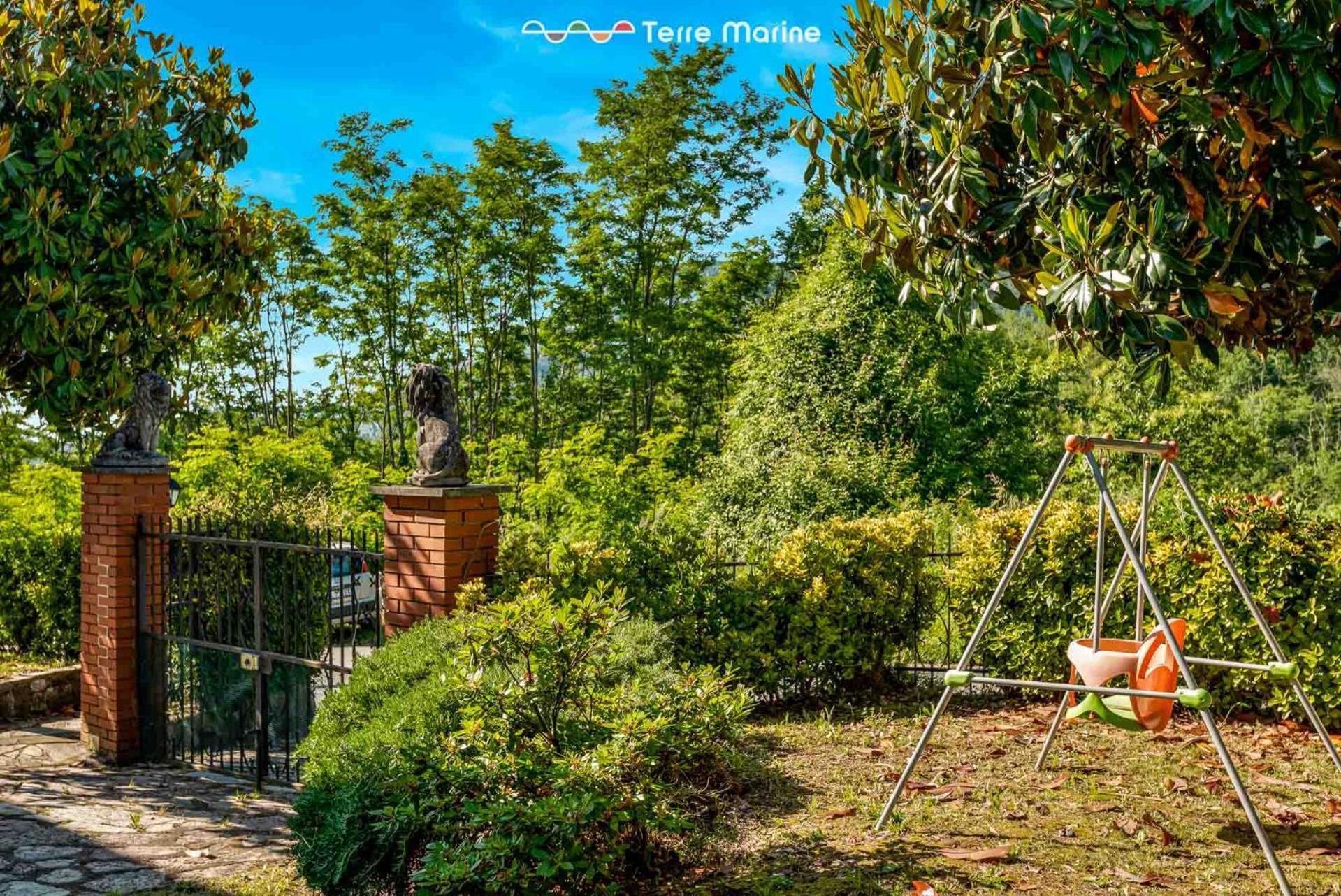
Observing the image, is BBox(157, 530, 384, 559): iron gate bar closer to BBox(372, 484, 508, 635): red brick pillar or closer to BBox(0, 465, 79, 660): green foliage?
BBox(372, 484, 508, 635): red brick pillar

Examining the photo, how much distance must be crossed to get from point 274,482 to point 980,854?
12.2m

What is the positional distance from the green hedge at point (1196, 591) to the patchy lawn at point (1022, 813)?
437mm

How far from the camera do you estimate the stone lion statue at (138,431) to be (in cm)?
730

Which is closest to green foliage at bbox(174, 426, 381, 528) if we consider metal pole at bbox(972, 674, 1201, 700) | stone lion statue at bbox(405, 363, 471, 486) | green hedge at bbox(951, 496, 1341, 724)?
stone lion statue at bbox(405, 363, 471, 486)

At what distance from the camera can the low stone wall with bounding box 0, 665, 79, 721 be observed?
852 centimetres

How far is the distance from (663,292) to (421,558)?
586 inches

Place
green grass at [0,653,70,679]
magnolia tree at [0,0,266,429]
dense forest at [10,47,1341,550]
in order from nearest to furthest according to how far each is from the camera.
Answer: magnolia tree at [0,0,266,429] < green grass at [0,653,70,679] < dense forest at [10,47,1341,550]

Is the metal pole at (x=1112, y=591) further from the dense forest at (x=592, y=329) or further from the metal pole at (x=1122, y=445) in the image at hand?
the dense forest at (x=592, y=329)

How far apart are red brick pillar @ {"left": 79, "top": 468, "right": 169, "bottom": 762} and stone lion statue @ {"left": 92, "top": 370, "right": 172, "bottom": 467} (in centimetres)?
9

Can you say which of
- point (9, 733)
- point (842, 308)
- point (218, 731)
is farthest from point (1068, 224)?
point (842, 308)

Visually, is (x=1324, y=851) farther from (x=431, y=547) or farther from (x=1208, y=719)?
(x=431, y=547)

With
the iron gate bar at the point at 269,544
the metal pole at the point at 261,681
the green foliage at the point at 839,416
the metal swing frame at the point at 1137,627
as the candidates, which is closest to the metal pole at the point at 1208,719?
the metal swing frame at the point at 1137,627

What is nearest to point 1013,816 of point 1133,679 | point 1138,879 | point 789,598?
point 1138,879

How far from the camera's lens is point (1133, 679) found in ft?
14.2
